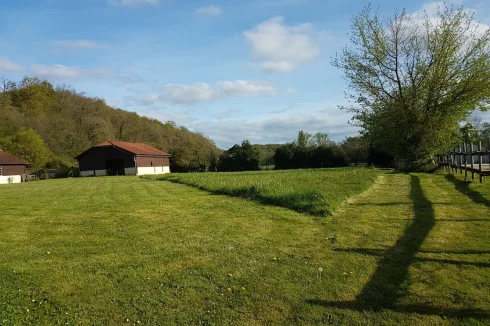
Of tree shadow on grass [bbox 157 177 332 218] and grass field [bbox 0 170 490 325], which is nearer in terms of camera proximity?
grass field [bbox 0 170 490 325]

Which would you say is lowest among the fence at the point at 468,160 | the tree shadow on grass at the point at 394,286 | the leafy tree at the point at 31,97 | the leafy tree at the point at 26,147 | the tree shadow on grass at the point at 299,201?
the tree shadow on grass at the point at 394,286

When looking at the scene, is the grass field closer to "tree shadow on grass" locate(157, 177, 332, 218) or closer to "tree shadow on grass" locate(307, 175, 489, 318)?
"tree shadow on grass" locate(307, 175, 489, 318)

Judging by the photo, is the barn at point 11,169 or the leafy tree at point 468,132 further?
the barn at point 11,169

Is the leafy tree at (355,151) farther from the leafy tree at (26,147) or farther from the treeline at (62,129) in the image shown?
the leafy tree at (26,147)

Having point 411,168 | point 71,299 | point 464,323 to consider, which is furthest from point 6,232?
point 411,168

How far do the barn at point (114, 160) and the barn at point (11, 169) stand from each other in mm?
9771

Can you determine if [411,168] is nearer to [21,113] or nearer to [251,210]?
[251,210]

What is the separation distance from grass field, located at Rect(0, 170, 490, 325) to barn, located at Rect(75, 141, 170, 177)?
152 feet

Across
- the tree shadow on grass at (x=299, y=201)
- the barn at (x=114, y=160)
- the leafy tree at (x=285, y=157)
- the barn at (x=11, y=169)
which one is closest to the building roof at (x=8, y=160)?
the barn at (x=11, y=169)

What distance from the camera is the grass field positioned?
4.03 m

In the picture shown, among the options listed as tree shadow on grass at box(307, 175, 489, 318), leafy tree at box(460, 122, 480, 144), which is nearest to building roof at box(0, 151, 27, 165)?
leafy tree at box(460, 122, 480, 144)

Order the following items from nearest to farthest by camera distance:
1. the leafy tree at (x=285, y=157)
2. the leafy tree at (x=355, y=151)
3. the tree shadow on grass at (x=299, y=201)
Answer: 1. the tree shadow on grass at (x=299, y=201)
2. the leafy tree at (x=355, y=151)
3. the leafy tree at (x=285, y=157)

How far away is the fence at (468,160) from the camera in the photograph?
14.1 metres

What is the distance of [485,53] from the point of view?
2486cm
